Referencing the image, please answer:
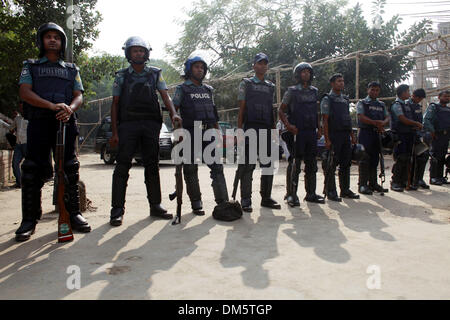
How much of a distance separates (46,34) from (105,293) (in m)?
2.64

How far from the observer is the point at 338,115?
5.86 m

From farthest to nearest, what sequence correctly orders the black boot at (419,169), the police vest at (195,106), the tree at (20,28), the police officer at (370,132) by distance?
the tree at (20,28)
the black boot at (419,169)
the police officer at (370,132)
the police vest at (195,106)

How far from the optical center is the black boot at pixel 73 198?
386 centimetres

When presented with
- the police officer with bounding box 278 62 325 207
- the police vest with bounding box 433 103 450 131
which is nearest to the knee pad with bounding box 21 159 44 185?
the police officer with bounding box 278 62 325 207

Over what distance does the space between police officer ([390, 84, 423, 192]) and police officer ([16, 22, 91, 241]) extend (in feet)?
17.7

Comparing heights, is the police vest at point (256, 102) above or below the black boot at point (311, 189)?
above

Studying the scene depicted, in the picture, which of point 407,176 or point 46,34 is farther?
point 407,176

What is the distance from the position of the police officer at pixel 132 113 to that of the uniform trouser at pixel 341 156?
2718mm

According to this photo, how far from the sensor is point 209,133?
15.3 ft

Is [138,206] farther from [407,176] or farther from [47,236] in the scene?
[407,176]

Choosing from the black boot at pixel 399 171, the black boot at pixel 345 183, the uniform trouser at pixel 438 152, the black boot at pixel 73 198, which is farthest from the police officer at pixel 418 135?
the black boot at pixel 73 198

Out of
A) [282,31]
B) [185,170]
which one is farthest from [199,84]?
[282,31]

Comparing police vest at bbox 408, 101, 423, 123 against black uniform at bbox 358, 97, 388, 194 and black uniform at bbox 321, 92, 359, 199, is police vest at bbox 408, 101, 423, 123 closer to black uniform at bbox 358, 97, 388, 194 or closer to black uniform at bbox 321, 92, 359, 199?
black uniform at bbox 358, 97, 388, 194

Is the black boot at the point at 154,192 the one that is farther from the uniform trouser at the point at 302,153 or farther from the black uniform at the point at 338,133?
the black uniform at the point at 338,133
